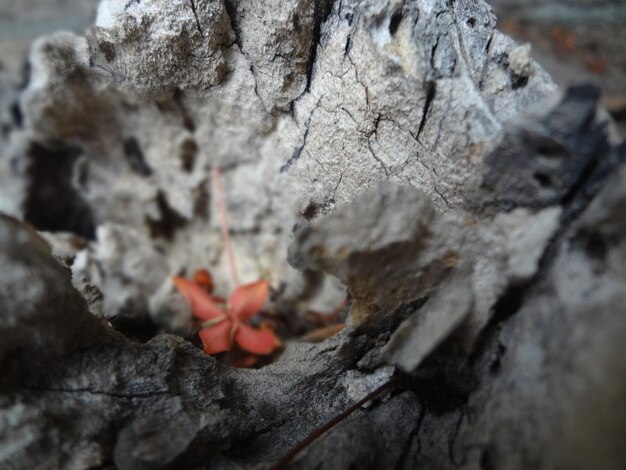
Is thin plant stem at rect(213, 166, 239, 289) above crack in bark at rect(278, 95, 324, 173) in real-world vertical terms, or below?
above

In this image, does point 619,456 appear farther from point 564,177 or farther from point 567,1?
point 567,1

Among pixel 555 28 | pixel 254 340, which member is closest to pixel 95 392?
pixel 254 340

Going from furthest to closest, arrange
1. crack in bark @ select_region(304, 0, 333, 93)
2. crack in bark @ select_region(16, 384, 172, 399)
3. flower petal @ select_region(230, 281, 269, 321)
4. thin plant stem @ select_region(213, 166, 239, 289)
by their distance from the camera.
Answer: thin plant stem @ select_region(213, 166, 239, 289), flower petal @ select_region(230, 281, 269, 321), crack in bark @ select_region(304, 0, 333, 93), crack in bark @ select_region(16, 384, 172, 399)

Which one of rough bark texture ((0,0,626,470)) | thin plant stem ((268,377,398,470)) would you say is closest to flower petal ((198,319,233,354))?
rough bark texture ((0,0,626,470))

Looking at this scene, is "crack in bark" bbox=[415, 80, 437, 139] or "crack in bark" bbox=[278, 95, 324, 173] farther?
"crack in bark" bbox=[278, 95, 324, 173]

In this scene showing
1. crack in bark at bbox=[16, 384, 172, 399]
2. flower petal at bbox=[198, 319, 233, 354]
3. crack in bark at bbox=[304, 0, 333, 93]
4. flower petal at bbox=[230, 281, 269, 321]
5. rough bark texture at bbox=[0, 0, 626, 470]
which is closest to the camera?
rough bark texture at bbox=[0, 0, 626, 470]

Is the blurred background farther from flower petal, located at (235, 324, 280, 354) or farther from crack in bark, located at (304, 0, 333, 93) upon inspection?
flower petal, located at (235, 324, 280, 354)

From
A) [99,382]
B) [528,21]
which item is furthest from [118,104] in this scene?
[528,21]

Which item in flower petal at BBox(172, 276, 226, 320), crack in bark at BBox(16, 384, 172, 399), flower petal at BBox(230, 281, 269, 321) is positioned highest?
flower petal at BBox(172, 276, 226, 320)
